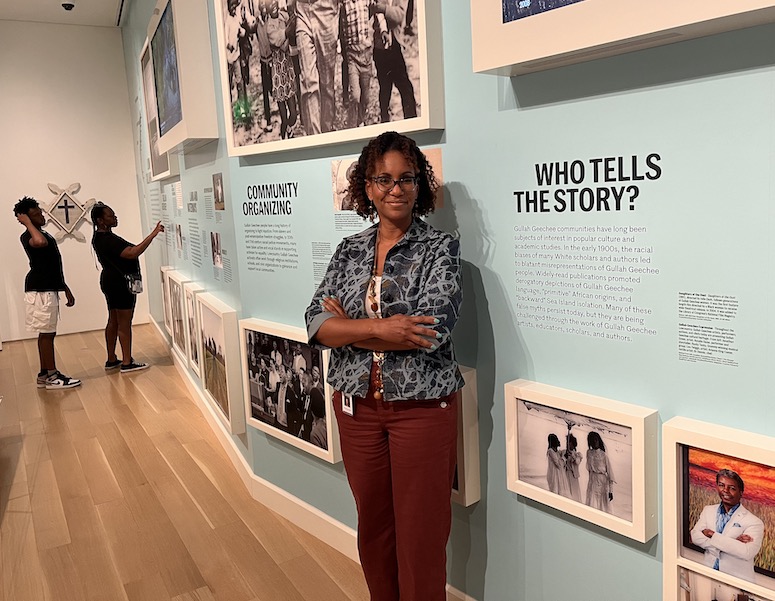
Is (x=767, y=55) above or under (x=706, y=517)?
above

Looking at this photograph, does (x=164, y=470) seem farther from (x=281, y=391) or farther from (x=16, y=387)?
(x=16, y=387)

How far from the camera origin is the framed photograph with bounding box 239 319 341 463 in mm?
3180

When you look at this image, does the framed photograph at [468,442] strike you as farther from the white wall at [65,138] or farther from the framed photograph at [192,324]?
the white wall at [65,138]

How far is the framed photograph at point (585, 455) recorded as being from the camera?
1.88 m

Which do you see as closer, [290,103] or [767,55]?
[767,55]

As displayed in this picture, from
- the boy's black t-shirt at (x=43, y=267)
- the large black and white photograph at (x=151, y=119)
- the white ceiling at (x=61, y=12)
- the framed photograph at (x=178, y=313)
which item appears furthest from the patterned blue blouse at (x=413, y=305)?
the white ceiling at (x=61, y=12)

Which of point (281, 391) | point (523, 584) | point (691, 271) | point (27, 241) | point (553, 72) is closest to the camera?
point (691, 271)

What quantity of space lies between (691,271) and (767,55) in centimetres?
52

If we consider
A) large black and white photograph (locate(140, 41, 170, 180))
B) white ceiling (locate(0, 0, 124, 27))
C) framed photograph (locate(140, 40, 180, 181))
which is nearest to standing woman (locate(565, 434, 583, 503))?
framed photograph (locate(140, 40, 180, 181))

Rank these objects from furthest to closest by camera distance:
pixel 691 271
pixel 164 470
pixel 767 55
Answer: pixel 164 470 → pixel 691 271 → pixel 767 55

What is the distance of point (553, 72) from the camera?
2.00 meters

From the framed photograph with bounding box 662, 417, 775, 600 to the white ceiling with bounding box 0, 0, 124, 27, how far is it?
820 centimetres

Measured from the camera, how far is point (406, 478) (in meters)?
2.23

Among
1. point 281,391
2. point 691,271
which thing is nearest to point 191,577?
point 281,391
